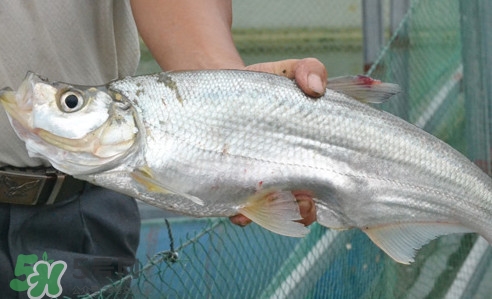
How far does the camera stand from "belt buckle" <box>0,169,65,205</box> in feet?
8.68

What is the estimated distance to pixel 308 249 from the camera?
404 centimetres

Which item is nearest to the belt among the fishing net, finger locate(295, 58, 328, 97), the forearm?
the fishing net

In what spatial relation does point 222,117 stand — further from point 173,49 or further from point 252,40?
point 252,40

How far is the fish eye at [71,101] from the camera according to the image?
2195mm

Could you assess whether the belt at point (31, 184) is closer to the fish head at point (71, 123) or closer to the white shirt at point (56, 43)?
the white shirt at point (56, 43)

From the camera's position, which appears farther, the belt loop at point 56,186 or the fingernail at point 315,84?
the belt loop at point 56,186

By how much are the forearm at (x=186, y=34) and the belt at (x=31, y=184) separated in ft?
1.38

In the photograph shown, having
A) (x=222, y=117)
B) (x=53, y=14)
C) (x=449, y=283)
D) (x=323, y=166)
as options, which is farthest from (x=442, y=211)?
(x=449, y=283)

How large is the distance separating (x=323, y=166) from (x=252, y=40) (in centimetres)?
539

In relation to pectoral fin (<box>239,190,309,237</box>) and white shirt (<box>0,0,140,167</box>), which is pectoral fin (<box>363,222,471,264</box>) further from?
white shirt (<box>0,0,140,167</box>)

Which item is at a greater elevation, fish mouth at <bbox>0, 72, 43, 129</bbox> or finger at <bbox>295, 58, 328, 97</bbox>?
finger at <bbox>295, 58, 328, 97</bbox>

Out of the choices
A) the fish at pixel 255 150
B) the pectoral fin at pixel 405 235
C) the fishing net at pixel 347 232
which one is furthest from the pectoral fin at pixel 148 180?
the pectoral fin at pixel 405 235

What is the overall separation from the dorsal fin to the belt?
2.48 ft

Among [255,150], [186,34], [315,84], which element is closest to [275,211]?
[255,150]
